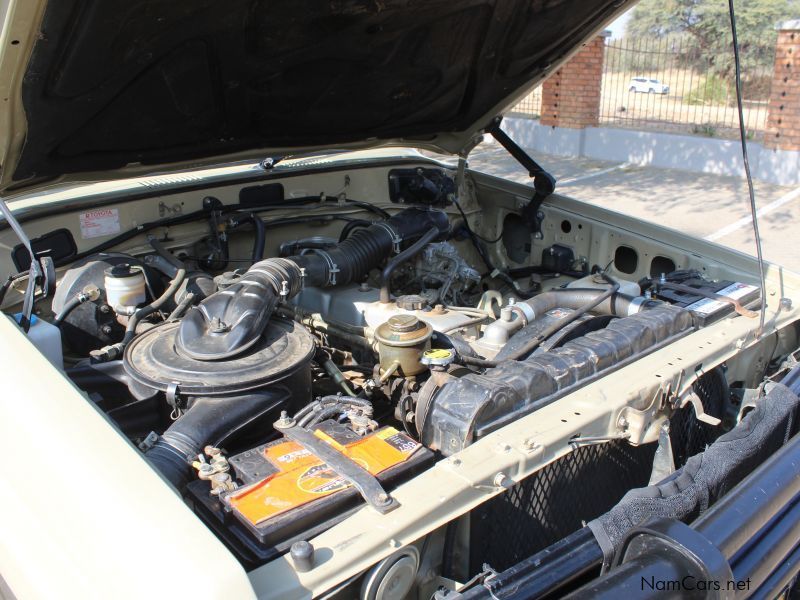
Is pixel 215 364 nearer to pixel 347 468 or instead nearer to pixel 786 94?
pixel 347 468

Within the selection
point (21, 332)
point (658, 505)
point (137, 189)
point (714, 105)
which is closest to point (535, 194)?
point (137, 189)

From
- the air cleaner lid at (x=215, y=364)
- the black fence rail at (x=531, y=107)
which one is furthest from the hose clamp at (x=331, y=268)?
the black fence rail at (x=531, y=107)

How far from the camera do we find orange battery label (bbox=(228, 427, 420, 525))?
127 centimetres

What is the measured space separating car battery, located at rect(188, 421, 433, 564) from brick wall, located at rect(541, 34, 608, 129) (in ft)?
35.2

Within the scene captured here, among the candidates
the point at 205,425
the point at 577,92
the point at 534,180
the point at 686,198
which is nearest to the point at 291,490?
the point at 205,425

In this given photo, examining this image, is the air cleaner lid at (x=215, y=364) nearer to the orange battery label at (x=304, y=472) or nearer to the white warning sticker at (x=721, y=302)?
the orange battery label at (x=304, y=472)

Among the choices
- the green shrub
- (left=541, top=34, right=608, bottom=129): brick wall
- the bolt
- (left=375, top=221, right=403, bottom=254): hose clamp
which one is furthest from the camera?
the green shrub

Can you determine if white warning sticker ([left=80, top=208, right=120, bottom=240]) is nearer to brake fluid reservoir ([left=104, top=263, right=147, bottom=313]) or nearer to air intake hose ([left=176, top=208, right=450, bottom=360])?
brake fluid reservoir ([left=104, top=263, right=147, bottom=313])

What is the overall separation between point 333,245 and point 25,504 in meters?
1.65

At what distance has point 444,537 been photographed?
1.37 meters

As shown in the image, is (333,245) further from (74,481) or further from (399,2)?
(74,481)

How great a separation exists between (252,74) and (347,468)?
4.99 ft

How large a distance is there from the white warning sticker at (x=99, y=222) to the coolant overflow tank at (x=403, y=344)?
1196 millimetres

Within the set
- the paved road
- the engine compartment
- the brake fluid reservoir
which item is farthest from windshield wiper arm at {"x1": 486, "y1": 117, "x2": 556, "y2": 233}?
the paved road
